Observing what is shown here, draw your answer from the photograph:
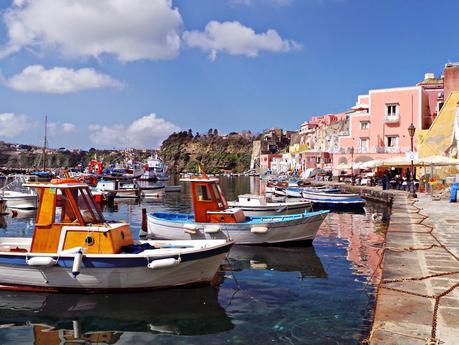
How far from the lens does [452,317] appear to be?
6969 mm

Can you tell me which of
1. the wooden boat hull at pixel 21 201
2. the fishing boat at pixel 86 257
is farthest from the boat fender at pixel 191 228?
the wooden boat hull at pixel 21 201

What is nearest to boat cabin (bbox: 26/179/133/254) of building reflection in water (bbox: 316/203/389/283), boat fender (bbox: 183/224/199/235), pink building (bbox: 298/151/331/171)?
boat fender (bbox: 183/224/199/235)

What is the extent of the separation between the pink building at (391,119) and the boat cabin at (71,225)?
44.8 m

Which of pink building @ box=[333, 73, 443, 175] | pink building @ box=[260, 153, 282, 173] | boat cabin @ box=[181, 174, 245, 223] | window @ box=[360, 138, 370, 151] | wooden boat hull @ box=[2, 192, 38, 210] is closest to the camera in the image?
boat cabin @ box=[181, 174, 245, 223]

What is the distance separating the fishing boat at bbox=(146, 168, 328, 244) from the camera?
17688 mm

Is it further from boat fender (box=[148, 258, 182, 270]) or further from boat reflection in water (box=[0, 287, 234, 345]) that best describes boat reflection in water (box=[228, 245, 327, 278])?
boat fender (box=[148, 258, 182, 270])

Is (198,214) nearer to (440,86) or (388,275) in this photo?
(388,275)

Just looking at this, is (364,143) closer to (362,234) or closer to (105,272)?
(362,234)

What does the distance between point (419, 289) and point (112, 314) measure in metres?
6.35

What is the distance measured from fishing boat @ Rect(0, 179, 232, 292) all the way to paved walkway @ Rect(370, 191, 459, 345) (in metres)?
4.38

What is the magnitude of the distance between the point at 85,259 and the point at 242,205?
14296 millimetres

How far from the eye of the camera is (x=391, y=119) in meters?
52.2

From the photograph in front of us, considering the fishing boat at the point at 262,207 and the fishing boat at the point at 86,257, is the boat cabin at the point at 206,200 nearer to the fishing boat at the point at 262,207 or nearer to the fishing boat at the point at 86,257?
the fishing boat at the point at 262,207

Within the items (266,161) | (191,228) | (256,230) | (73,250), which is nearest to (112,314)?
(73,250)
